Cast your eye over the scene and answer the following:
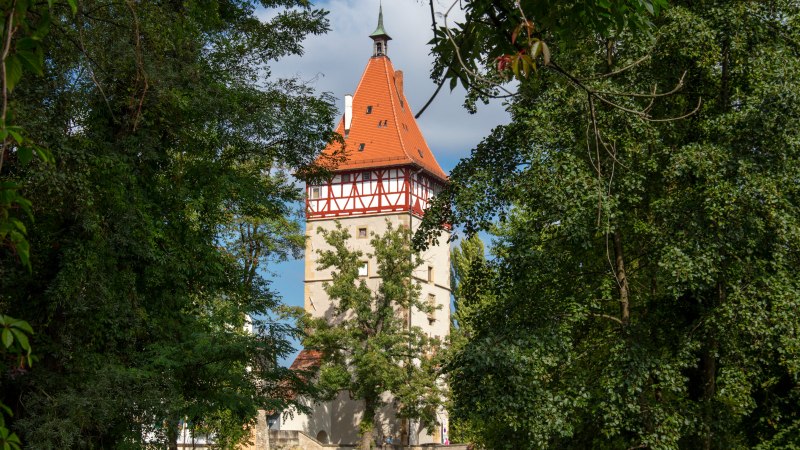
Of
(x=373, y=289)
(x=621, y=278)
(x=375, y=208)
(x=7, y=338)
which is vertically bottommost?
(x=7, y=338)

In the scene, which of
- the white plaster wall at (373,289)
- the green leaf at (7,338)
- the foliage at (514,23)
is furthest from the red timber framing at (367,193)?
the green leaf at (7,338)

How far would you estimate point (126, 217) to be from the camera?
549 inches

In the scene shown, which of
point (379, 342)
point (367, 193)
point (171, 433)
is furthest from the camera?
point (367, 193)

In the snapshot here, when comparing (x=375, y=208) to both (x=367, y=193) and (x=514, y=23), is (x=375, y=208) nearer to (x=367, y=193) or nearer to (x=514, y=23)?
(x=367, y=193)

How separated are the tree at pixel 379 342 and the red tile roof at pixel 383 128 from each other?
7.28 metres

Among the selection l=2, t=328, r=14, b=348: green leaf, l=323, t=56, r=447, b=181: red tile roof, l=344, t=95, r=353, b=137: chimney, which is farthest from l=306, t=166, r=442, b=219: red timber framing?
l=2, t=328, r=14, b=348: green leaf

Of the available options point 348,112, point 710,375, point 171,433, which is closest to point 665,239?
point 710,375

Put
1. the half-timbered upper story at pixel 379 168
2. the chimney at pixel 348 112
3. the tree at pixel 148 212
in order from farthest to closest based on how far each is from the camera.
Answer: the chimney at pixel 348 112 < the half-timbered upper story at pixel 379 168 < the tree at pixel 148 212

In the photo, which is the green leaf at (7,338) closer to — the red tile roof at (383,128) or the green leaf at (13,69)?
the green leaf at (13,69)

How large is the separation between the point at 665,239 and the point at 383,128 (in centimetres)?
3752

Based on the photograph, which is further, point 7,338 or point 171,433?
point 171,433

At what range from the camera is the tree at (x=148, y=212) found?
1248 centimetres

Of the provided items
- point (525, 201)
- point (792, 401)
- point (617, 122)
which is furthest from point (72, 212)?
point (792, 401)

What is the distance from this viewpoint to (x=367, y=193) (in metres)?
48.2
